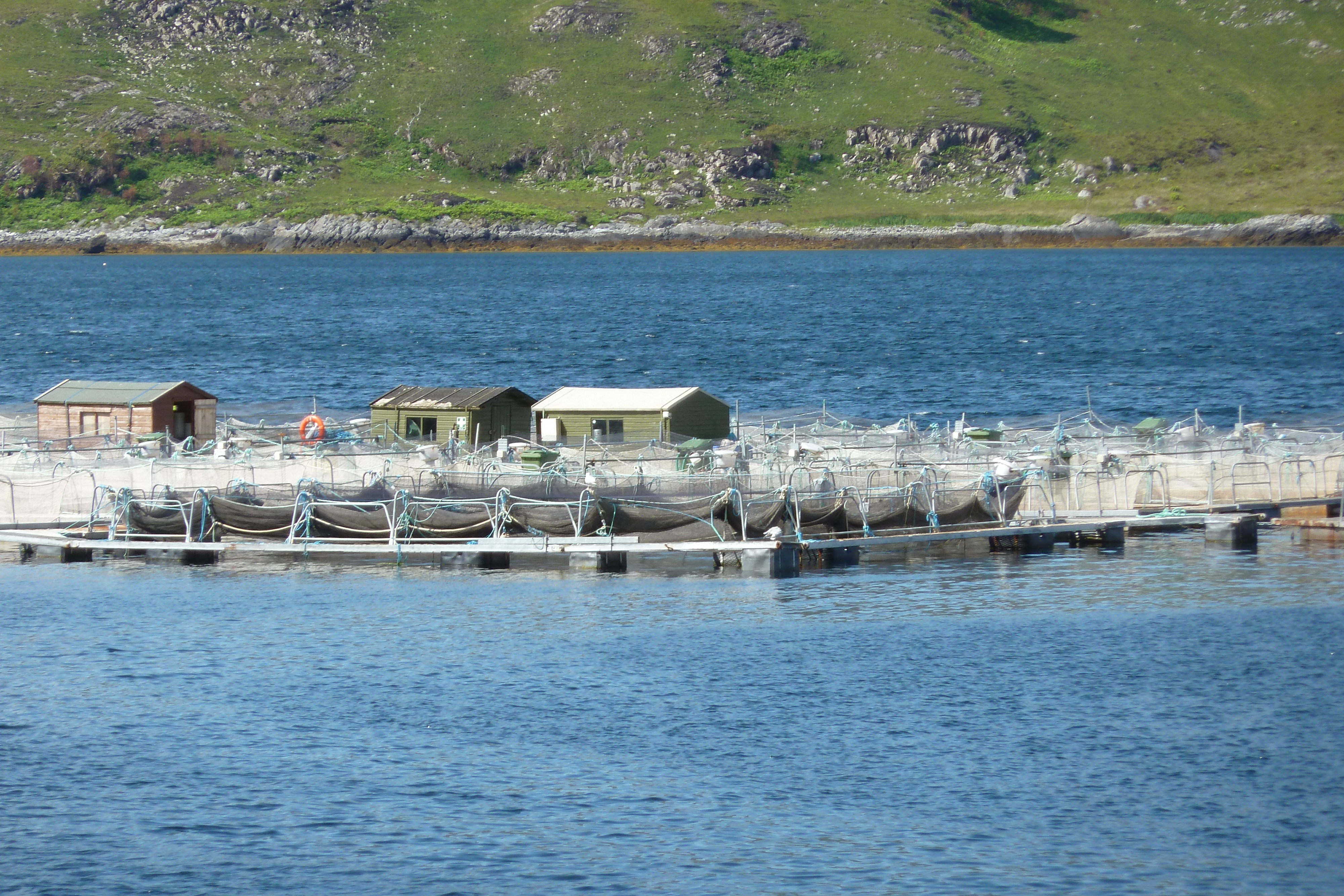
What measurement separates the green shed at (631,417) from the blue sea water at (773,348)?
20576 mm

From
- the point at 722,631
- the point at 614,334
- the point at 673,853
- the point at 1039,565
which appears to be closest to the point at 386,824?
the point at 673,853

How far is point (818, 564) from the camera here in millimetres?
44438

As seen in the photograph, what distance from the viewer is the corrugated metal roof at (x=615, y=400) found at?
52312 mm

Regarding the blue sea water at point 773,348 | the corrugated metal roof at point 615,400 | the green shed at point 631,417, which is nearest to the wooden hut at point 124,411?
the corrugated metal roof at point 615,400

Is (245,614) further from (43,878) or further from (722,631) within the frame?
(43,878)

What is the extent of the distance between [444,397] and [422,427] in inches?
51.3

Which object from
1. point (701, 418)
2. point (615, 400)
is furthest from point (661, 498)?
point (615, 400)

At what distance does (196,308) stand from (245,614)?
15268 centimetres

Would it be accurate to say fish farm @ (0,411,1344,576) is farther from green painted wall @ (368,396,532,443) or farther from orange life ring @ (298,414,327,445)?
green painted wall @ (368,396,532,443)

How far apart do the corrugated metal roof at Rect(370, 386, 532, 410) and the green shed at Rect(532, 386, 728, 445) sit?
2.08 metres

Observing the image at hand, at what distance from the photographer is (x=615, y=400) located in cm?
5325

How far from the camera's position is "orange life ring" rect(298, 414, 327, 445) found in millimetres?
54469

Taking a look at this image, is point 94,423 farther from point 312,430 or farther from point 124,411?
point 312,430

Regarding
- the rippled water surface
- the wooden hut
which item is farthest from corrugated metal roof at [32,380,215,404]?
the rippled water surface
